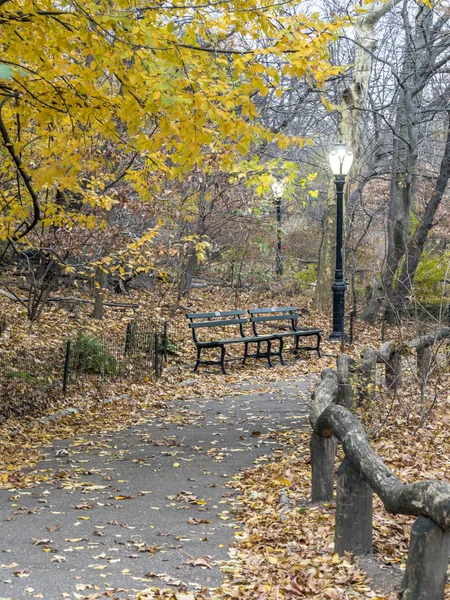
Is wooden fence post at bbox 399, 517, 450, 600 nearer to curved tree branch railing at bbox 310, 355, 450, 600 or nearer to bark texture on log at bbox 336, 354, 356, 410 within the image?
curved tree branch railing at bbox 310, 355, 450, 600

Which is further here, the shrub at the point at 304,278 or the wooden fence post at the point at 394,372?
the shrub at the point at 304,278

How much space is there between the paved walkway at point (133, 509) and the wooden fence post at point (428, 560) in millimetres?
1377

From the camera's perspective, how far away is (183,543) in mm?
5125

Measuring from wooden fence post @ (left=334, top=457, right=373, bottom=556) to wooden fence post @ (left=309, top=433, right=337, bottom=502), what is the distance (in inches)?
42.9

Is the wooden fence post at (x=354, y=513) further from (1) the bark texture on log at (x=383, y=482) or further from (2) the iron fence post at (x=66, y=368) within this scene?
(2) the iron fence post at (x=66, y=368)

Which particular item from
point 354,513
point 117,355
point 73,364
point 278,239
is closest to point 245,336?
point 117,355

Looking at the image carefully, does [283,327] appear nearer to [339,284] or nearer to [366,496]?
[339,284]

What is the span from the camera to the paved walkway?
14.6ft

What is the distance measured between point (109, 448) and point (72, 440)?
2.12 feet

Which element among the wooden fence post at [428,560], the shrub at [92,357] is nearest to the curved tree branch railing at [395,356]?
the wooden fence post at [428,560]

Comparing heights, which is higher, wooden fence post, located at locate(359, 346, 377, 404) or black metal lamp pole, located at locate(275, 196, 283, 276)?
black metal lamp pole, located at locate(275, 196, 283, 276)

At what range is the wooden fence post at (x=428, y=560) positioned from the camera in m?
3.38

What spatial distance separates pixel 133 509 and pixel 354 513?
223 centimetres

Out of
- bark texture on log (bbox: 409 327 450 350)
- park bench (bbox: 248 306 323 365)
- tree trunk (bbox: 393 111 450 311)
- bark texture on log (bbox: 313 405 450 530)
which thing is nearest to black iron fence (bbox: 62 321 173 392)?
park bench (bbox: 248 306 323 365)
